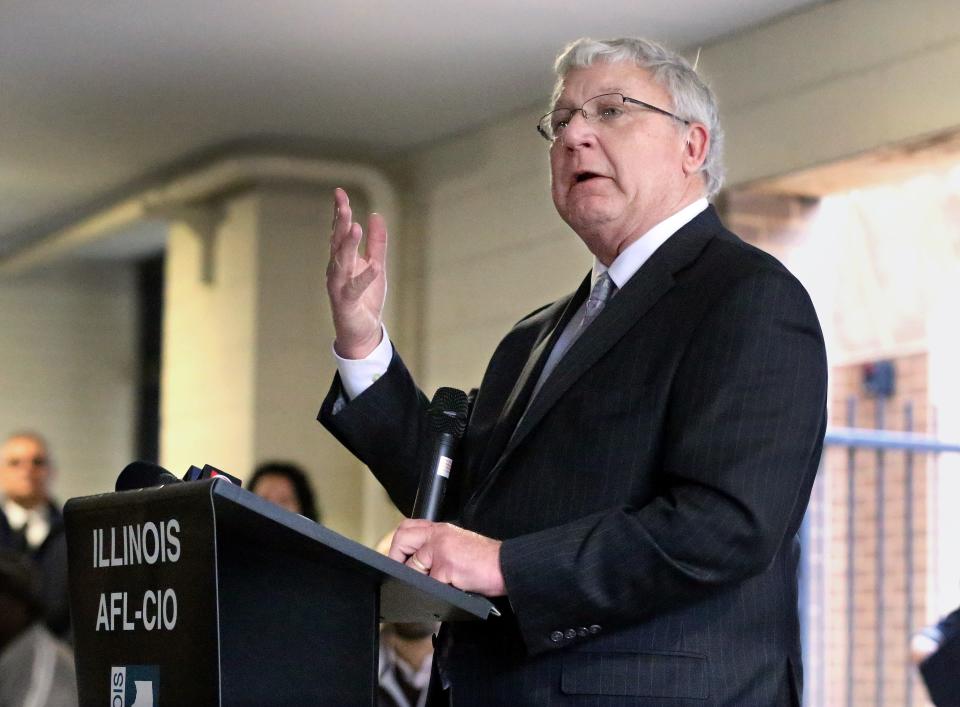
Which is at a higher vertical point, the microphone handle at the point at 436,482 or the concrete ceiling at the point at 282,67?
the concrete ceiling at the point at 282,67

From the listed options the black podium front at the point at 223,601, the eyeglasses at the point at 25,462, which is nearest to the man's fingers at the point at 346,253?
the black podium front at the point at 223,601

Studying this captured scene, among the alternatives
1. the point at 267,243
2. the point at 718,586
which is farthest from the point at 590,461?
the point at 267,243

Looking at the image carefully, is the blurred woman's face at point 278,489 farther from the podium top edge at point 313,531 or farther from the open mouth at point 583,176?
the podium top edge at point 313,531

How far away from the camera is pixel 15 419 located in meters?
11.3

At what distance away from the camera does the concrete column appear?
26.3 ft

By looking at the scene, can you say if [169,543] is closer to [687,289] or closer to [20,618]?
[687,289]

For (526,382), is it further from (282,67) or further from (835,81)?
(282,67)

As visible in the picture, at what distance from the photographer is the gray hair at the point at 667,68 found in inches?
88.8

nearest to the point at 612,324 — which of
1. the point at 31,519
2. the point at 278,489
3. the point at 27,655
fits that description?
the point at 27,655

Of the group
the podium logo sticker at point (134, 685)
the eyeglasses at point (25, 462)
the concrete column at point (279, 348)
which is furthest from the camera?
the concrete column at point (279, 348)

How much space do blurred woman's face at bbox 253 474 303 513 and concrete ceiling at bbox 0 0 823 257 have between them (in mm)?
1689

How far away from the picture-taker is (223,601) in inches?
68.8

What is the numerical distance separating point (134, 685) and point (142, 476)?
0.26 meters

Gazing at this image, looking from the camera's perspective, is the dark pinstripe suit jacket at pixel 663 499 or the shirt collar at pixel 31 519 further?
the shirt collar at pixel 31 519
